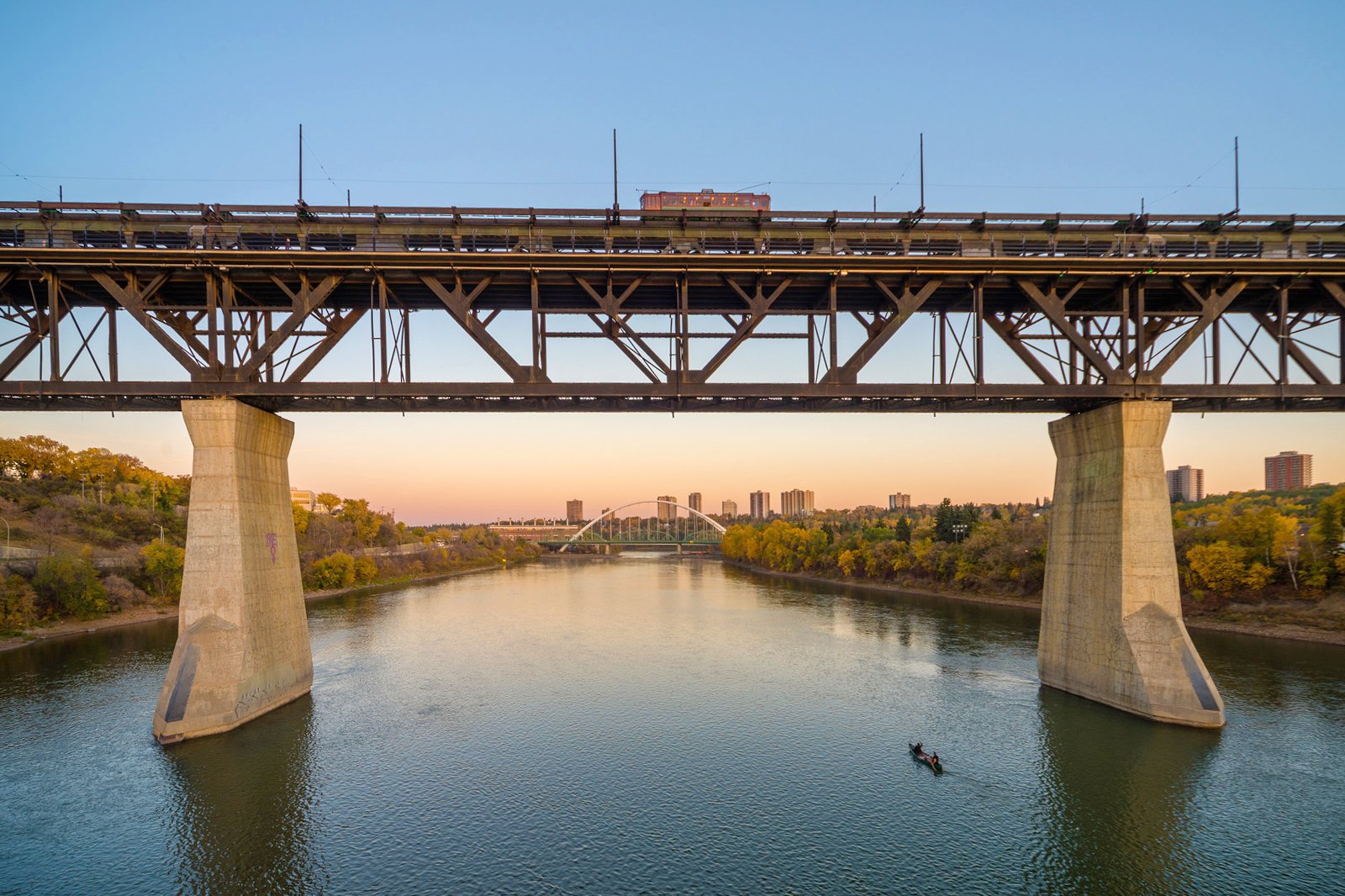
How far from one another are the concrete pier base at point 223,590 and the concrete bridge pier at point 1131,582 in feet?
104

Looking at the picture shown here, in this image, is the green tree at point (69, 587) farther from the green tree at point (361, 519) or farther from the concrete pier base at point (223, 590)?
the green tree at point (361, 519)

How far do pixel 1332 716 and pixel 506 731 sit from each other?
34.9 meters

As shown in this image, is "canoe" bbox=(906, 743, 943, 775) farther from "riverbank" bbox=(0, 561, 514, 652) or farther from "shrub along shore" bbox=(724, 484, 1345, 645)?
"riverbank" bbox=(0, 561, 514, 652)

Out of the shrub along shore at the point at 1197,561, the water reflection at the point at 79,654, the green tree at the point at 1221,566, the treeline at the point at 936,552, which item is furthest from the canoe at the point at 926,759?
the green tree at the point at 1221,566

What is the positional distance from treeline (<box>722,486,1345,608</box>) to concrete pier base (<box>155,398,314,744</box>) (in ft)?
215

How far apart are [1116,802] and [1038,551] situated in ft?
182

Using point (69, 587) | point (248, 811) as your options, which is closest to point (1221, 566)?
point (248, 811)

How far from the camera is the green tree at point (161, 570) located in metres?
67.4

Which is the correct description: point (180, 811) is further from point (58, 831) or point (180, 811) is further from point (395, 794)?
point (395, 794)

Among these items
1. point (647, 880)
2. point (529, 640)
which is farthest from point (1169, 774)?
point (529, 640)

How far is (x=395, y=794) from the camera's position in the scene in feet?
71.4

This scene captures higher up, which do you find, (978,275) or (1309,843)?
(978,275)

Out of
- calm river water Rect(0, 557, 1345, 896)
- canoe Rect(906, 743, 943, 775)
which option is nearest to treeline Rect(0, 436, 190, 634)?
calm river water Rect(0, 557, 1345, 896)

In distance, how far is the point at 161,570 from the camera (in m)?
67.6
